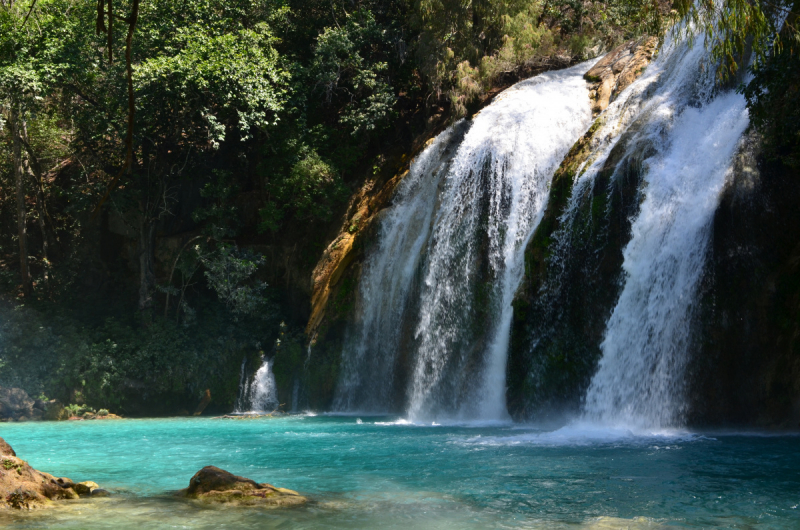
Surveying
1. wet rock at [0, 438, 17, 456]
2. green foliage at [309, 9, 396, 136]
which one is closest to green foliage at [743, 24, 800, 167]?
wet rock at [0, 438, 17, 456]

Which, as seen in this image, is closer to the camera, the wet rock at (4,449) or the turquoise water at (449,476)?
the turquoise water at (449,476)

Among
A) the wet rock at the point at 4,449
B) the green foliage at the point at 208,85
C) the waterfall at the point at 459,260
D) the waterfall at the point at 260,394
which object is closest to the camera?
the wet rock at the point at 4,449

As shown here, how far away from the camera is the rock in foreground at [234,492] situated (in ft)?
23.0

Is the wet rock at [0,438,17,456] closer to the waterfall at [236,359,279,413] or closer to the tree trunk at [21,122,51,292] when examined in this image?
the waterfall at [236,359,279,413]

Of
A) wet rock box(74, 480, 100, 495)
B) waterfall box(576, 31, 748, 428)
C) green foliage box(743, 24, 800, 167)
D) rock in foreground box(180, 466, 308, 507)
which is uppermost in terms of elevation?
green foliage box(743, 24, 800, 167)

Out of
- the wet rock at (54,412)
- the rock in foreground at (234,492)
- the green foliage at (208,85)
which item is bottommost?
the wet rock at (54,412)

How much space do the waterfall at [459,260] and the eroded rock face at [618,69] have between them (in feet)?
1.38

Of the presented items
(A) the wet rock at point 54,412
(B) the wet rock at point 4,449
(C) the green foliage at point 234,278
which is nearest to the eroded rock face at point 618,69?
(C) the green foliage at point 234,278

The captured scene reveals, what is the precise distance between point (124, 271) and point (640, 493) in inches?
910

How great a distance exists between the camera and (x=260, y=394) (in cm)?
2156

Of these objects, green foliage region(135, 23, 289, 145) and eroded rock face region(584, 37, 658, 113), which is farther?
green foliage region(135, 23, 289, 145)

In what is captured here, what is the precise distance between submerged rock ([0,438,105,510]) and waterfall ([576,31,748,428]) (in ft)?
29.4

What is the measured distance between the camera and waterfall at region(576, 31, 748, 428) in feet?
39.8

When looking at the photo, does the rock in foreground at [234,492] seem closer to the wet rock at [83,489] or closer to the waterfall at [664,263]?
the wet rock at [83,489]
